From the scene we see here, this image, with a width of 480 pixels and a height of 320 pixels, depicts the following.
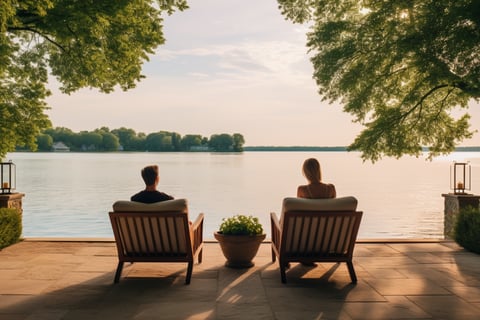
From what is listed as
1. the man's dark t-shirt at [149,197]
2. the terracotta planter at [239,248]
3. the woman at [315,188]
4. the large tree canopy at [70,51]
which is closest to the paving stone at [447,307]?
the woman at [315,188]

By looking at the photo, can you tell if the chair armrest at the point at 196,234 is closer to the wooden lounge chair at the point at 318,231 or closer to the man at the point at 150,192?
the man at the point at 150,192

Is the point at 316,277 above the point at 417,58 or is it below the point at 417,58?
below

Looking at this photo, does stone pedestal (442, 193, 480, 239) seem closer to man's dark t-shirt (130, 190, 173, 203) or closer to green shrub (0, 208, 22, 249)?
man's dark t-shirt (130, 190, 173, 203)

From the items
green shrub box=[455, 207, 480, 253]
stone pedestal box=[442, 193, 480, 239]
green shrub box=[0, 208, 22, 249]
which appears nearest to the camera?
green shrub box=[455, 207, 480, 253]

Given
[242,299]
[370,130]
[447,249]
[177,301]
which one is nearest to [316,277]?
[242,299]

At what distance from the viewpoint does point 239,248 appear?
21.2ft

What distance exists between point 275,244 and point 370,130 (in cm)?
723

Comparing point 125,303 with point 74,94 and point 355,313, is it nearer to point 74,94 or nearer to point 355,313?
point 355,313

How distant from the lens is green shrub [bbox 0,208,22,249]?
7779 millimetres

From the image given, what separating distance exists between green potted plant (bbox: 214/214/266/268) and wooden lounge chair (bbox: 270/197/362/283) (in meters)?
0.54

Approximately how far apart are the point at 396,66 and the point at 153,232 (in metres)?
9.26

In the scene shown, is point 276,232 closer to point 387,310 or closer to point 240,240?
point 240,240

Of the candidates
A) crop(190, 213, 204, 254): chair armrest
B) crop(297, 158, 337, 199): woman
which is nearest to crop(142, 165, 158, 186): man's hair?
crop(190, 213, 204, 254): chair armrest

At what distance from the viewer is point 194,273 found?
246 inches
